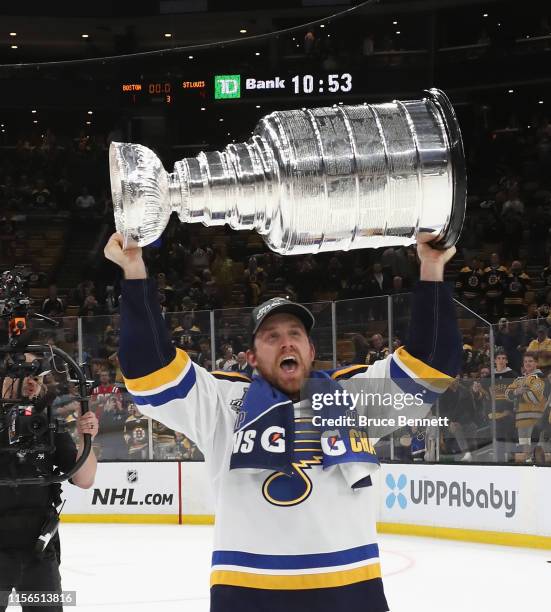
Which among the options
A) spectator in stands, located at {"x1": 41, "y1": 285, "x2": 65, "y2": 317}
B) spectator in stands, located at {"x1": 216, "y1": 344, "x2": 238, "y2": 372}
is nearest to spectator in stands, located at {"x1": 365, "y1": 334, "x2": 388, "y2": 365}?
spectator in stands, located at {"x1": 216, "y1": 344, "x2": 238, "y2": 372}

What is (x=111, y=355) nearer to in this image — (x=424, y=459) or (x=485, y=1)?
(x=424, y=459)

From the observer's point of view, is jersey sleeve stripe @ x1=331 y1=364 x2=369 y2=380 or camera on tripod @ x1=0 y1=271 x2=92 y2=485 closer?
jersey sleeve stripe @ x1=331 y1=364 x2=369 y2=380

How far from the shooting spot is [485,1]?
51.0 ft

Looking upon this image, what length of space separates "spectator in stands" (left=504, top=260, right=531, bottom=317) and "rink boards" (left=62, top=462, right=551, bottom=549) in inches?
117

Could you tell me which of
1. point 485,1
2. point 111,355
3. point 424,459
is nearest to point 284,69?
point 485,1

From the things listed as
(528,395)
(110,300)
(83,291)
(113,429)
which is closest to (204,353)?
(113,429)

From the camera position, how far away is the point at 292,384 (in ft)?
7.47

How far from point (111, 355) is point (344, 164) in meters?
8.49

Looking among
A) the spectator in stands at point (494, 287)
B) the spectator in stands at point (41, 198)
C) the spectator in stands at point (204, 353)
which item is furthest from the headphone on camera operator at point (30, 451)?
the spectator in stands at point (41, 198)

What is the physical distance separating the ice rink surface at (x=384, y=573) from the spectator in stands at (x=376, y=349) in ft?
4.86

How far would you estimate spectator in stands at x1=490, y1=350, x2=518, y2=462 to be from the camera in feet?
26.2

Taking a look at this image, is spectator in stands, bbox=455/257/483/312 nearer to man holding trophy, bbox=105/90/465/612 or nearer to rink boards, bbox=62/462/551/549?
rink boards, bbox=62/462/551/549

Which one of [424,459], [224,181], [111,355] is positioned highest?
[224,181]

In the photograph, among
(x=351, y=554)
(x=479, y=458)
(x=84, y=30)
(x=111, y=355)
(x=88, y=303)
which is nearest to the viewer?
(x=351, y=554)
